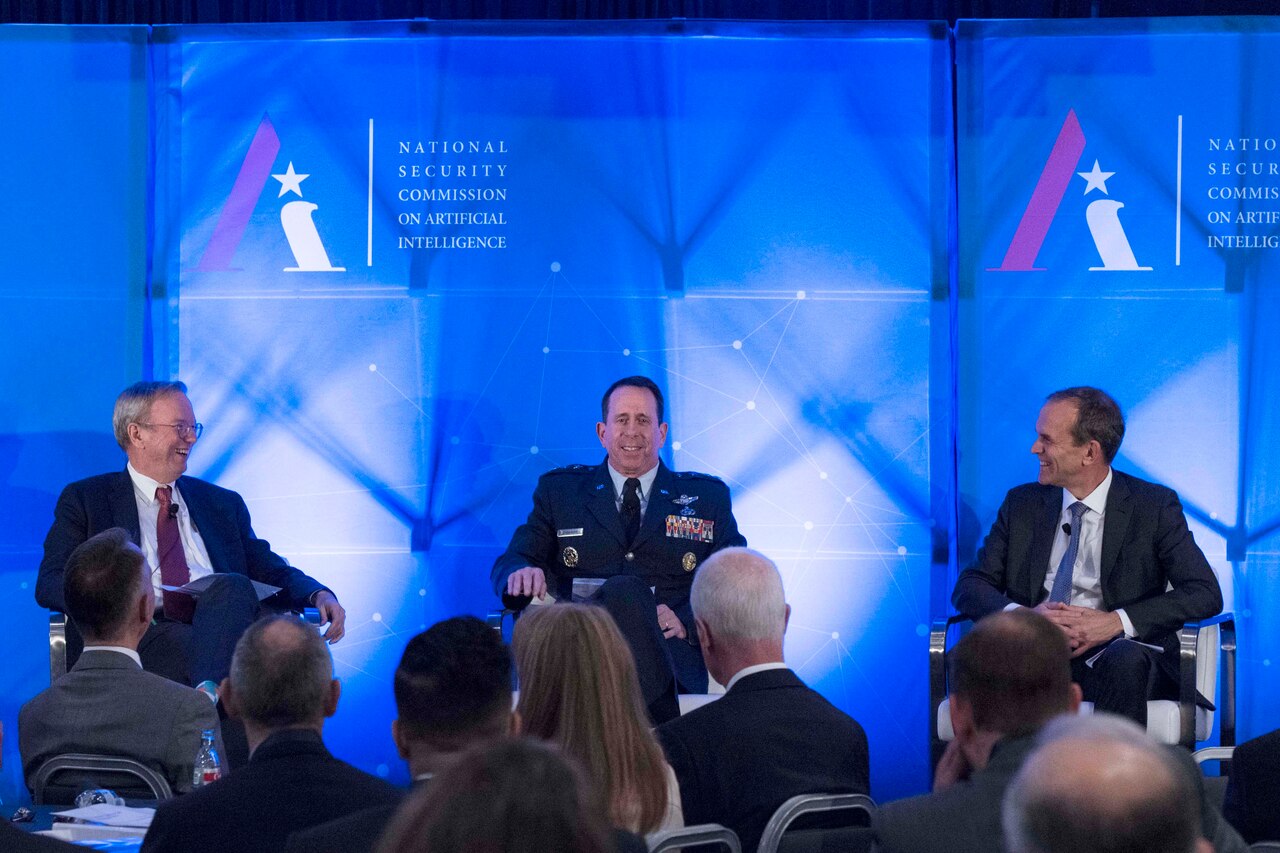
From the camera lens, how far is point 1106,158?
5.75 meters

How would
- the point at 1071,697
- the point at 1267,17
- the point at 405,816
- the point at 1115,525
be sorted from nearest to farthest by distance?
the point at 405,816 < the point at 1071,697 < the point at 1115,525 < the point at 1267,17

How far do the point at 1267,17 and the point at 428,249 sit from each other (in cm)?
337

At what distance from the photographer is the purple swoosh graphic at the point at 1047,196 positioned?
5.75 m

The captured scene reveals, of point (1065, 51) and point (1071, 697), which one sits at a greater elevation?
point (1065, 51)

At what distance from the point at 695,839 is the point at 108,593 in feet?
6.04

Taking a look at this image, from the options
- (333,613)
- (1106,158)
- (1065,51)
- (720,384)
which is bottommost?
(333,613)

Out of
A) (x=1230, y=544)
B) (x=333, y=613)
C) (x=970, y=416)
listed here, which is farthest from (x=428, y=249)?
(x=1230, y=544)

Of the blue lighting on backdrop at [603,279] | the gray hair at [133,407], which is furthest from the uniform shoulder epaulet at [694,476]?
the gray hair at [133,407]

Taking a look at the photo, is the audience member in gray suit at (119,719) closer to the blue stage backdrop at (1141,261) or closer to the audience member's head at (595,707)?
the audience member's head at (595,707)

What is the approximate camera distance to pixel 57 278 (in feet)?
19.4

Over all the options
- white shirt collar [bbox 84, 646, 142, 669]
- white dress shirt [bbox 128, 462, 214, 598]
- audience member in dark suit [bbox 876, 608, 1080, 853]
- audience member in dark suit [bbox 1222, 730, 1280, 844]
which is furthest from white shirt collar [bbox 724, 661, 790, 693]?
white dress shirt [bbox 128, 462, 214, 598]

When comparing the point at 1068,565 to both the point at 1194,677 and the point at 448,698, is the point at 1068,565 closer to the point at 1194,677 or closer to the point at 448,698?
the point at 1194,677

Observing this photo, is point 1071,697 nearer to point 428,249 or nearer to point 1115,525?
point 1115,525

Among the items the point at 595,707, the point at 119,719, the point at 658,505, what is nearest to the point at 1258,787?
the point at 595,707
